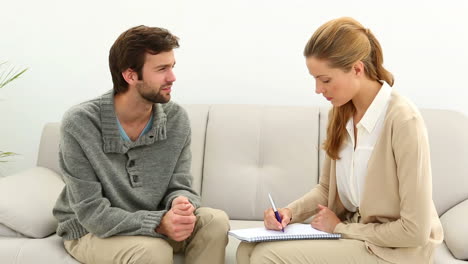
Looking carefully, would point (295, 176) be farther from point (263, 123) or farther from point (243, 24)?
point (243, 24)

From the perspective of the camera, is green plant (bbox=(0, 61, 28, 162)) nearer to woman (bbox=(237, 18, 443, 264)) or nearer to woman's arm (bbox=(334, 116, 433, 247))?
woman (bbox=(237, 18, 443, 264))

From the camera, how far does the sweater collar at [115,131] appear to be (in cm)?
220

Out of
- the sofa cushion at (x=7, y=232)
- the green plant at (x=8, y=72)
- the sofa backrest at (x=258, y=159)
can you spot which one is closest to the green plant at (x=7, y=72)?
the green plant at (x=8, y=72)

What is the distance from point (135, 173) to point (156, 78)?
1.15ft

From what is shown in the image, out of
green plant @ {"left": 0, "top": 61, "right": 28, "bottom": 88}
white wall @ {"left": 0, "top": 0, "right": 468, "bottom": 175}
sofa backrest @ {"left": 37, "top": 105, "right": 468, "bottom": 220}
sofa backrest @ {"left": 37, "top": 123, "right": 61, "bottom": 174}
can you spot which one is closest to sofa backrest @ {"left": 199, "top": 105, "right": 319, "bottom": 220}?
sofa backrest @ {"left": 37, "top": 105, "right": 468, "bottom": 220}

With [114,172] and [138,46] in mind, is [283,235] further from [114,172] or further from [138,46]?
[138,46]

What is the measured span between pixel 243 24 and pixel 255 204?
3.06 ft

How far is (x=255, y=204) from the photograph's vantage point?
2.70m

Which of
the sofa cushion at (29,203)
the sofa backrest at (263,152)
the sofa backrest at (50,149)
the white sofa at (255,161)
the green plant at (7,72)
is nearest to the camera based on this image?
the sofa cushion at (29,203)

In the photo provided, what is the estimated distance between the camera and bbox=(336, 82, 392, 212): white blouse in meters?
1.90

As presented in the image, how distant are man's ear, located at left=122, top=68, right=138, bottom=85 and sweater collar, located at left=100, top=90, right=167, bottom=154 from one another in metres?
0.09

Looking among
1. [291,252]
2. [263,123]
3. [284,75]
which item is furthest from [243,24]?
[291,252]

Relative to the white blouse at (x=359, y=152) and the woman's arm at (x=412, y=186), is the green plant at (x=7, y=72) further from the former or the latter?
the woman's arm at (x=412, y=186)

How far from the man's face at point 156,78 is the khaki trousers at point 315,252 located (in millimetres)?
688
